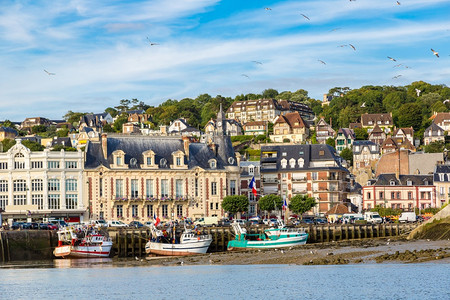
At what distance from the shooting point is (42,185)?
350ft

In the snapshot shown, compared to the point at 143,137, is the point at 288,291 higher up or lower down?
lower down

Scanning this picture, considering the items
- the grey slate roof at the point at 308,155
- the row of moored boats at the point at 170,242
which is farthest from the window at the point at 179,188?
the row of moored boats at the point at 170,242

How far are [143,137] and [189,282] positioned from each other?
54238 mm

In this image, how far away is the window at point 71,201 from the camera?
106938 mm

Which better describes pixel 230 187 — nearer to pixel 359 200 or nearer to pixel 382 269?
pixel 359 200

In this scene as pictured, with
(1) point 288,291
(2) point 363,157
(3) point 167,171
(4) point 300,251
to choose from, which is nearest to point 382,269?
(1) point 288,291

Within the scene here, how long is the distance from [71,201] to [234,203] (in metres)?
19.2

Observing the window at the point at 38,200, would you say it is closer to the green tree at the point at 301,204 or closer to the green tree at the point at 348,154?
the green tree at the point at 301,204

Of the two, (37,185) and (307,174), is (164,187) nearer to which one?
(37,185)

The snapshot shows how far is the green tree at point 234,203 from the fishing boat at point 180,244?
25207 millimetres

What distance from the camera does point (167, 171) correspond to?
11025 centimetres

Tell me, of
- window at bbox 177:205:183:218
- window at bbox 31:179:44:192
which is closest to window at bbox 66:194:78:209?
window at bbox 31:179:44:192

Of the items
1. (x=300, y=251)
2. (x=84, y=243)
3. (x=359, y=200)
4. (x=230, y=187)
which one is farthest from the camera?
(x=359, y=200)

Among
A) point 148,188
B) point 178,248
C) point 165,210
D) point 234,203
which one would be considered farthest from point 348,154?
point 178,248
